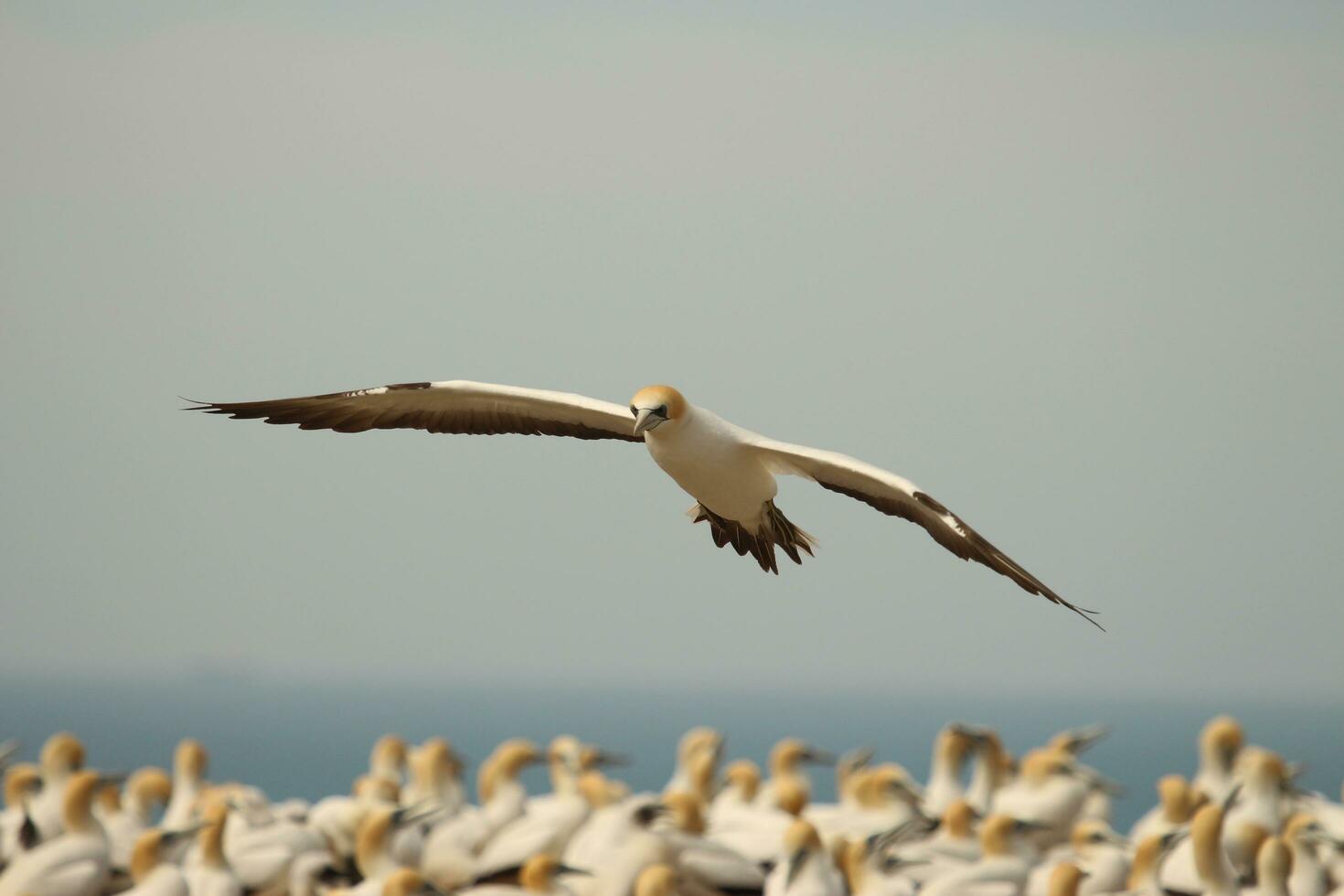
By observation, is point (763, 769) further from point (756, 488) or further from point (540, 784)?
point (756, 488)

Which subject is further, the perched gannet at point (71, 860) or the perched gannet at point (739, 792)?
the perched gannet at point (739, 792)

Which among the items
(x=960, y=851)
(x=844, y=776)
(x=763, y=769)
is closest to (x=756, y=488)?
(x=960, y=851)

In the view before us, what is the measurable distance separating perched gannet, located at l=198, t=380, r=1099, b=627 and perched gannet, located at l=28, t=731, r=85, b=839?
686 centimetres

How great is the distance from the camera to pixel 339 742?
8544cm

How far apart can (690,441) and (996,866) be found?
209 inches

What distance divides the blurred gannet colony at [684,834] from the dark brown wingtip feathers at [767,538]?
2.70 metres

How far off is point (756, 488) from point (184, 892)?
508 cm

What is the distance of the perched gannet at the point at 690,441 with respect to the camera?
8.41m

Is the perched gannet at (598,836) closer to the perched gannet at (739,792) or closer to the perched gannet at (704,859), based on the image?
the perched gannet at (704,859)

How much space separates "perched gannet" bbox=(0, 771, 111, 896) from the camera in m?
12.7

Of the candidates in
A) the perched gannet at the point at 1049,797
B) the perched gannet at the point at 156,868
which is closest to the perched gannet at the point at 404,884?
the perched gannet at the point at 156,868

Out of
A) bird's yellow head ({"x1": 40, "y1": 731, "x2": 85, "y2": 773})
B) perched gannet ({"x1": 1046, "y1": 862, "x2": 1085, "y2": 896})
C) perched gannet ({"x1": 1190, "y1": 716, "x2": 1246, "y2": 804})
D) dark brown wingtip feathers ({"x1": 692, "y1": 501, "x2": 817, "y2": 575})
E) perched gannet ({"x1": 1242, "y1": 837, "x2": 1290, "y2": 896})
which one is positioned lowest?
perched gannet ({"x1": 1046, "y1": 862, "x2": 1085, "y2": 896})

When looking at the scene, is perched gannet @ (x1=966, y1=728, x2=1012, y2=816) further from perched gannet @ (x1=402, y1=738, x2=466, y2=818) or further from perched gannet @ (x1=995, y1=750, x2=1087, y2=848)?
perched gannet @ (x1=402, y1=738, x2=466, y2=818)

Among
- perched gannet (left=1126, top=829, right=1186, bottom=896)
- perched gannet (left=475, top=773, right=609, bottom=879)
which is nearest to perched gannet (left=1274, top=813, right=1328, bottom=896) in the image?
perched gannet (left=1126, top=829, right=1186, bottom=896)
